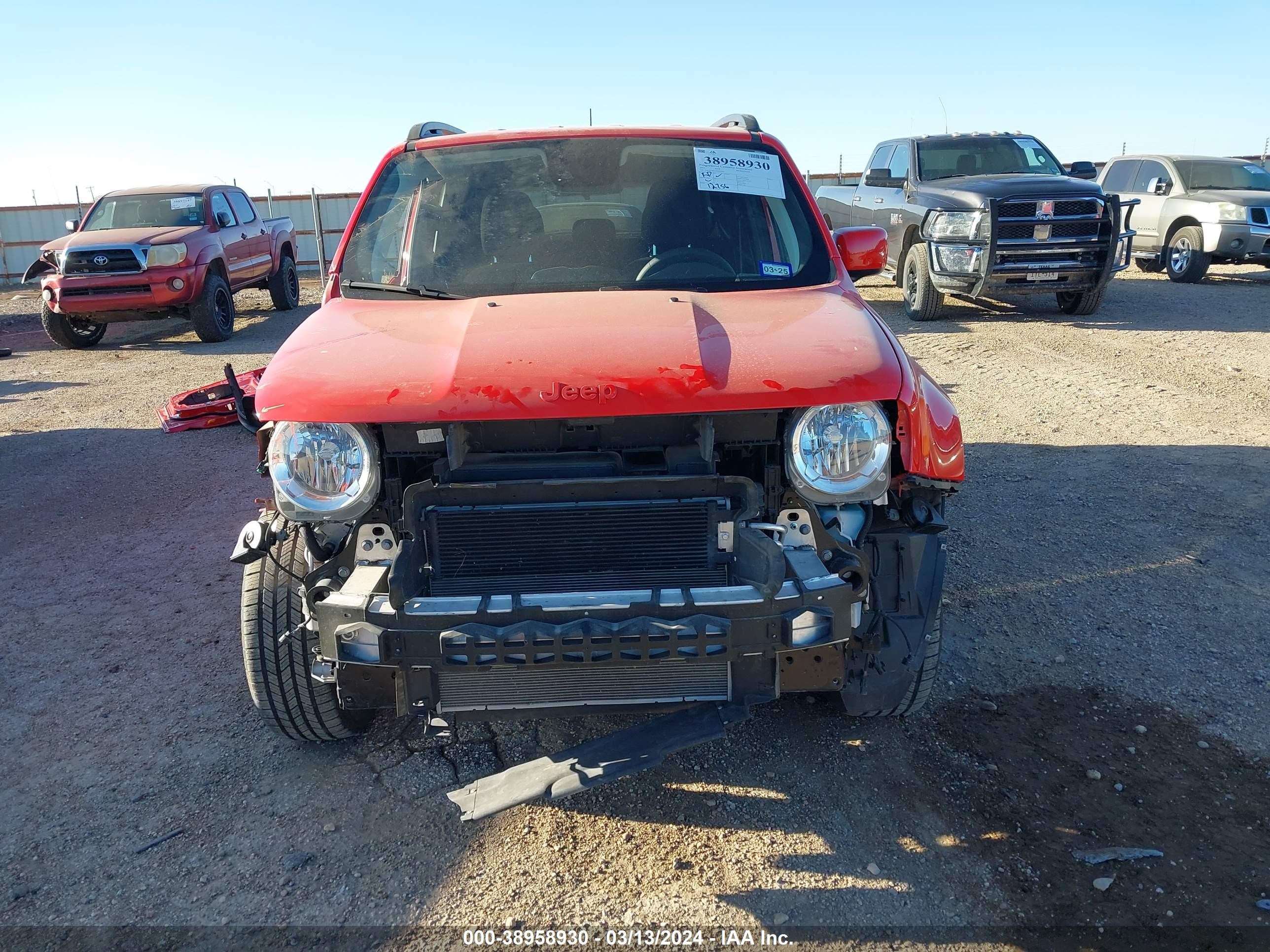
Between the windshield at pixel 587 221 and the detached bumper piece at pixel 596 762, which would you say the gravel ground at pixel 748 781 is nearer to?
the detached bumper piece at pixel 596 762

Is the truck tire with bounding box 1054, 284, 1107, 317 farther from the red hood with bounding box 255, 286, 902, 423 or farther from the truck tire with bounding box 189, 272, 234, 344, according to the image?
the truck tire with bounding box 189, 272, 234, 344

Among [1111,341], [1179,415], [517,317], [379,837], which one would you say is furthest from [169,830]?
[1111,341]

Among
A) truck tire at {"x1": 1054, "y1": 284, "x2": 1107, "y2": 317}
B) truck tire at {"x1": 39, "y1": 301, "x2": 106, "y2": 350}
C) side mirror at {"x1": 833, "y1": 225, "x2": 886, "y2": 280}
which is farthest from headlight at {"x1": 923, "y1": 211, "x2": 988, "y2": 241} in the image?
truck tire at {"x1": 39, "y1": 301, "x2": 106, "y2": 350}

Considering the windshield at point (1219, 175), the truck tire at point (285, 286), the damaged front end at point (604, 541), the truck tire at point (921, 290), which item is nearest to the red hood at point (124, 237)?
the truck tire at point (285, 286)

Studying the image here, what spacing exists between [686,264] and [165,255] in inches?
390

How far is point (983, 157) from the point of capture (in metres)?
11.2

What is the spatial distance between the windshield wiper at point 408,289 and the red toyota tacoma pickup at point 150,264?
30.0 ft

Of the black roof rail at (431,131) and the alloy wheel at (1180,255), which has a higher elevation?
the black roof rail at (431,131)

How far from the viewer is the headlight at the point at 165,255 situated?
11242mm

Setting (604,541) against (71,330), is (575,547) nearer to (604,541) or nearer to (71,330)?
(604,541)

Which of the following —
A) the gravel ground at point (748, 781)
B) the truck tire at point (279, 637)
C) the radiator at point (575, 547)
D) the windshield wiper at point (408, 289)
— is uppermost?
the windshield wiper at point (408, 289)

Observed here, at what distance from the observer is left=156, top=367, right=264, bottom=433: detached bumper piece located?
25.1 ft

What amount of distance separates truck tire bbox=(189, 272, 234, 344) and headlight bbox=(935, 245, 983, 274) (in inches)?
344

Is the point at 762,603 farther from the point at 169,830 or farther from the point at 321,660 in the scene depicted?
the point at 169,830
